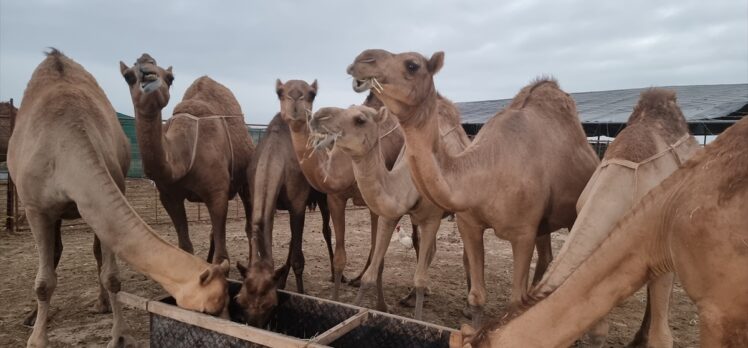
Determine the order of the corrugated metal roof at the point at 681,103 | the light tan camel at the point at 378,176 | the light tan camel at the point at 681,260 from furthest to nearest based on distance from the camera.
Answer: the corrugated metal roof at the point at 681,103 → the light tan camel at the point at 378,176 → the light tan camel at the point at 681,260

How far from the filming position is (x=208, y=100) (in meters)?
6.27

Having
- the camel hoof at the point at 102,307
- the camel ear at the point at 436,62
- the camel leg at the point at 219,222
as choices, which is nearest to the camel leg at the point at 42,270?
the camel hoof at the point at 102,307

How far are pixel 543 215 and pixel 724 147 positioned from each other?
1.98 metres

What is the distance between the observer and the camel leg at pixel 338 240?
5.15 m

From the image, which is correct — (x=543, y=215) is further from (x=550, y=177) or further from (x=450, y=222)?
(x=450, y=222)

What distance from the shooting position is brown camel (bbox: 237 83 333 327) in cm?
354

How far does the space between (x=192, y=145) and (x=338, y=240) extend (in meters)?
1.95

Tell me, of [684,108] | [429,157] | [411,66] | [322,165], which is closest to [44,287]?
[322,165]

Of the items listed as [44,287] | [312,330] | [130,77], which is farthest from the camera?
[130,77]

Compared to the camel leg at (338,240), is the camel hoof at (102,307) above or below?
below

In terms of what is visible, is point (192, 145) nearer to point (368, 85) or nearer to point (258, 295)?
point (258, 295)

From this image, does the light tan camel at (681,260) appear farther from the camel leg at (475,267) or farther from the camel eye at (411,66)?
the camel leg at (475,267)

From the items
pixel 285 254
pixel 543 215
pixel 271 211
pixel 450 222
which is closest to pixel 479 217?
pixel 543 215

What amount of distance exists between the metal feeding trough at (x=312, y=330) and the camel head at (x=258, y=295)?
22cm
